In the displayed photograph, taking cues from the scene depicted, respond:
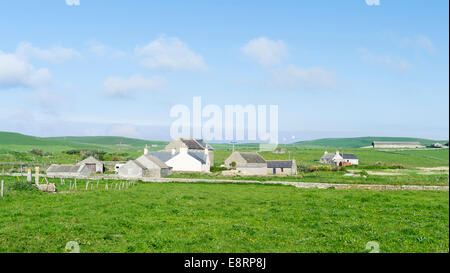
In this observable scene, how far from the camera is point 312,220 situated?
20531 mm

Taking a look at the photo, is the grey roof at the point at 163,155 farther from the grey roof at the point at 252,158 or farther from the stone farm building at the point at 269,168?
the grey roof at the point at 252,158

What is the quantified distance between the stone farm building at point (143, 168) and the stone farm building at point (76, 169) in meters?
6.63

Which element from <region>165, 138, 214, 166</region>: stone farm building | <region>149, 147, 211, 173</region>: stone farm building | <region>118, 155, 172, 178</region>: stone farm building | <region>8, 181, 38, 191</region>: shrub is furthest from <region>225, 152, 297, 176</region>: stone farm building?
<region>8, 181, 38, 191</region>: shrub

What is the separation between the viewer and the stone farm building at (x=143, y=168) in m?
65.3

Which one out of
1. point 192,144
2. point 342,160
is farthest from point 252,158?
point 342,160

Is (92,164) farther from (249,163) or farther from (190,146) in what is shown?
(249,163)

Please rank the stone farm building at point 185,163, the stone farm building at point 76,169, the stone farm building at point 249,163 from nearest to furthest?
the stone farm building at point 76,169 < the stone farm building at point 185,163 < the stone farm building at point 249,163

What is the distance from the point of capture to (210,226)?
18.1 metres

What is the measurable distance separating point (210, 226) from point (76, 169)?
5300cm

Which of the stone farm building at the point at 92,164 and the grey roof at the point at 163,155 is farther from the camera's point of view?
the grey roof at the point at 163,155

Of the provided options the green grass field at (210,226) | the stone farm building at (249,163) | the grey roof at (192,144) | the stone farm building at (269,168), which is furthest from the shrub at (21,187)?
the grey roof at (192,144)
